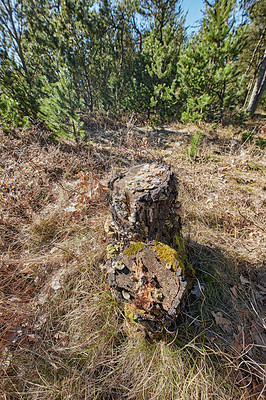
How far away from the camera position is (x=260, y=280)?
1.78m

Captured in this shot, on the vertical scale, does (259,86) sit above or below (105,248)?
above

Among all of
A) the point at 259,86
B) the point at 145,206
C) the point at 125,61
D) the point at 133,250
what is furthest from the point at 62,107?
the point at 259,86

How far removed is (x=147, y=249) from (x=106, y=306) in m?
0.81

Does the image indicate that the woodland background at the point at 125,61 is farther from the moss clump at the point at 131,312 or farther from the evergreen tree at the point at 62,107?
the moss clump at the point at 131,312

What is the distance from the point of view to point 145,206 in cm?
135

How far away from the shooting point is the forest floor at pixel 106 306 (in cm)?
118

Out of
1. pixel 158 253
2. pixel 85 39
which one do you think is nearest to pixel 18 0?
pixel 85 39

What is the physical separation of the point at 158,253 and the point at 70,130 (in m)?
4.48

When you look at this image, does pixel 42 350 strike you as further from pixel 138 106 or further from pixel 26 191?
pixel 138 106

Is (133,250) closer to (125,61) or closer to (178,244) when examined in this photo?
(178,244)

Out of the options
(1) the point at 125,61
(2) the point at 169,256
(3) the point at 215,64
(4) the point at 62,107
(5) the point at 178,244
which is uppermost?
(1) the point at 125,61

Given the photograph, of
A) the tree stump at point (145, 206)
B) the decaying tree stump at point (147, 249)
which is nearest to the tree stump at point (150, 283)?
the decaying tree stump at point (147, 249)

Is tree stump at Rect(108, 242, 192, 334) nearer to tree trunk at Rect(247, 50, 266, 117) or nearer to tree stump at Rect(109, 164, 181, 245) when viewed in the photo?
tree stump at Rect(109, 164, 181, 245)

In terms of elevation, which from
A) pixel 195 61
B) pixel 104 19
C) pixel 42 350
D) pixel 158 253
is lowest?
pixel 42 350
